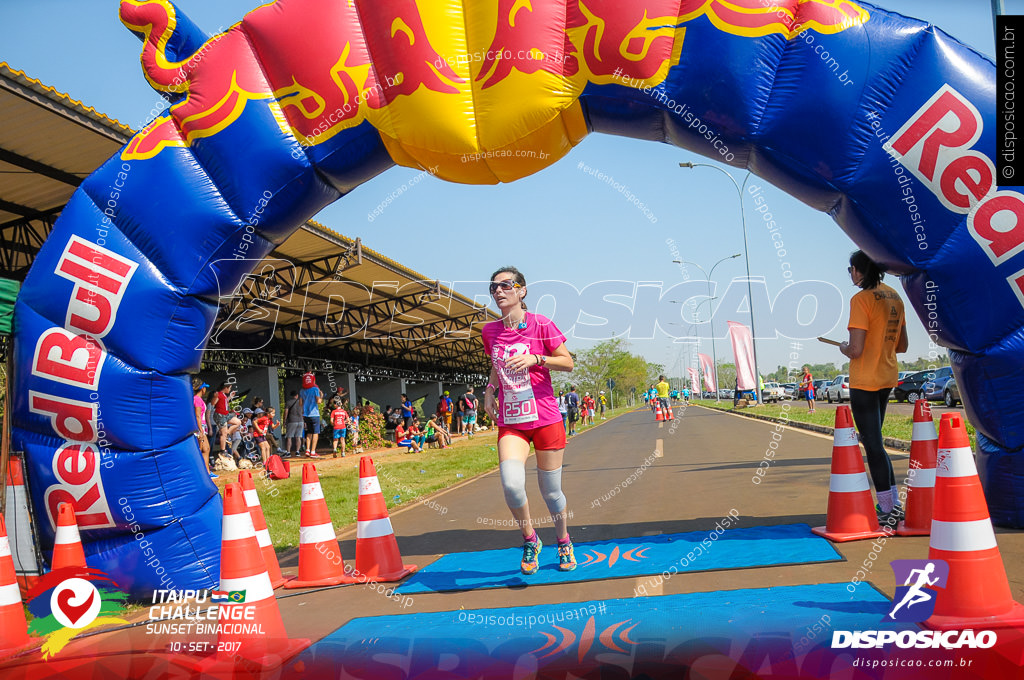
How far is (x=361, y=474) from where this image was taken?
16.7 feet

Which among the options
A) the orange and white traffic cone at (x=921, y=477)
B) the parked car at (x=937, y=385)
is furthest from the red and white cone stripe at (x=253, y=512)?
the parked car at (x=937, y=385)

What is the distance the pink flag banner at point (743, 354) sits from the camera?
22156 mm

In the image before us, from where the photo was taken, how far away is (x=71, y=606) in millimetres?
4523

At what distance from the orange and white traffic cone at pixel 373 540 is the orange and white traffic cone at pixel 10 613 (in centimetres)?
195

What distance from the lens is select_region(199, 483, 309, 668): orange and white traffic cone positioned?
130 inches

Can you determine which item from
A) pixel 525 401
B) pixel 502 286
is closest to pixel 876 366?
pixel 525 401

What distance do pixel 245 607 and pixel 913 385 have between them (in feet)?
107

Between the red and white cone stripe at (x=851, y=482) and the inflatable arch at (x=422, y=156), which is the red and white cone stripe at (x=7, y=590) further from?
the red and white cone stripe at (x=851, y=482)

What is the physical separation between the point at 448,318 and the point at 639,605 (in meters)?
23.6

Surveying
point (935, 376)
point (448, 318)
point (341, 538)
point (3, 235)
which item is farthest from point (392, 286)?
point (935, 376)

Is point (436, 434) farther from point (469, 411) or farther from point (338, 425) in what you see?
point (469, 411)

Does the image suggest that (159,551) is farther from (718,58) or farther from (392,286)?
(392,286)

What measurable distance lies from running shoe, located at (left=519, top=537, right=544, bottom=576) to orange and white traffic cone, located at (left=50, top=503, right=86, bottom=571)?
2.99 m

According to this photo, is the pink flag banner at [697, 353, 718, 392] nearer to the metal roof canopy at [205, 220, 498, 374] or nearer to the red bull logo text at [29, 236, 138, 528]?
the metal roof canopy at [205, 220, 498, 374]
